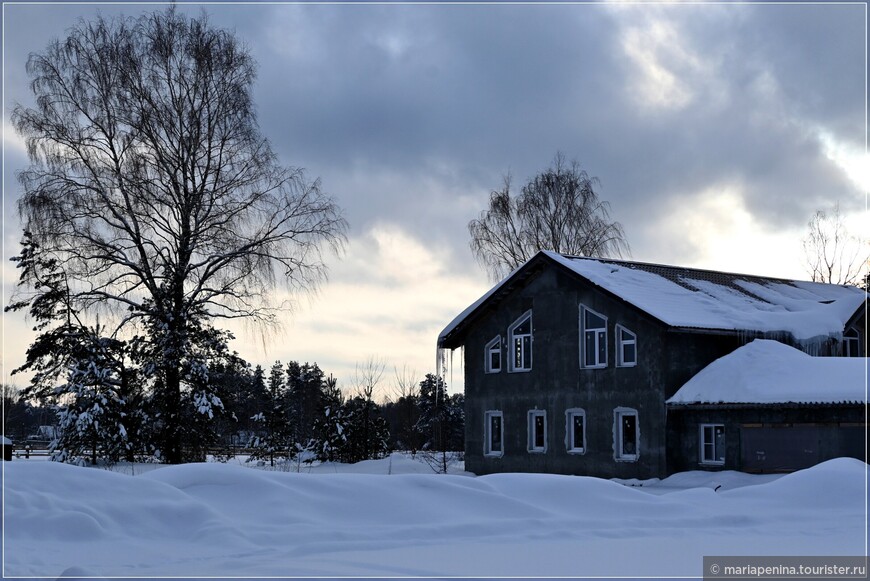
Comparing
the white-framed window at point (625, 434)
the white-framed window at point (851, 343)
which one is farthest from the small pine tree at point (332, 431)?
the white-framed window at point (851, 343)

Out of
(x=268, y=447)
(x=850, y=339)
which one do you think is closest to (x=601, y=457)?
(x=850, y=339)

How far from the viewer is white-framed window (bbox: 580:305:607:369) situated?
30.3 m

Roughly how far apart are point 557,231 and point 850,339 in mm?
19648

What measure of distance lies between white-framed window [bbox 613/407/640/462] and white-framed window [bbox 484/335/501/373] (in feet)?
18.4

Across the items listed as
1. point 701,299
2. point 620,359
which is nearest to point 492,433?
point 620,359

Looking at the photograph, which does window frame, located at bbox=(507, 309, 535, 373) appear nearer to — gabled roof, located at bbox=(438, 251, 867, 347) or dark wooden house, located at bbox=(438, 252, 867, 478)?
dark wooden house, located at bbox=(438, 252, 867, 478)

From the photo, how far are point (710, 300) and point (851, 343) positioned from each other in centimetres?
497

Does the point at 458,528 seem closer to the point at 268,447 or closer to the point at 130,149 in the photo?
the point at 130,149

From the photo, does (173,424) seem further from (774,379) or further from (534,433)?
(774,379)

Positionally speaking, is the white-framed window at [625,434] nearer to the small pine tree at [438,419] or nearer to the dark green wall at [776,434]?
the dark green wall at [776,434]

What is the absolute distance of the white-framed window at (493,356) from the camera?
34031mm

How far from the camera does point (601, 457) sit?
29750mm

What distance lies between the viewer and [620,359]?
2967 cm

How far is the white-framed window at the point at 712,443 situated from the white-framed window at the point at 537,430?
5.77m
